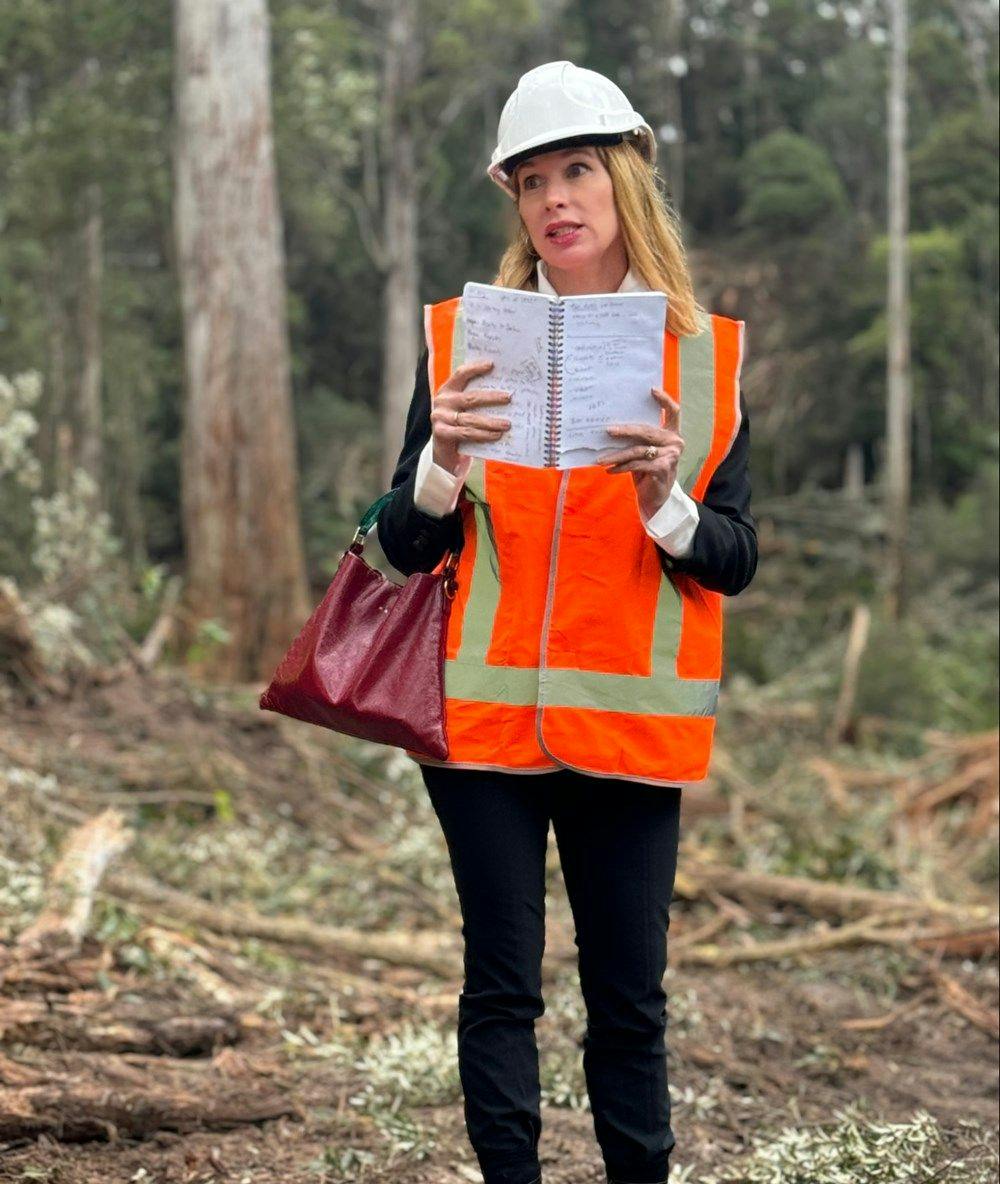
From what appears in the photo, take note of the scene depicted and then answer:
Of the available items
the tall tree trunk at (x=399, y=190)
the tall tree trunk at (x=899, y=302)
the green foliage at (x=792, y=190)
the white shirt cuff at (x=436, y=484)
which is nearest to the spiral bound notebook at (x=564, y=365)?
the white shirt cuff at (x=436, y=484)

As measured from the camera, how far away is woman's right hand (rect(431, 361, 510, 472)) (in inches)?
101

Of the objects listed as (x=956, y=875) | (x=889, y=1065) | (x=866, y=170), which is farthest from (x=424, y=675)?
(x=866, y=170)

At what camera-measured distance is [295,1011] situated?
4.83 metres

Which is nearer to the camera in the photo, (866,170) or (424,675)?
(424,675)

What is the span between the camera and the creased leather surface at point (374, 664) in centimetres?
276

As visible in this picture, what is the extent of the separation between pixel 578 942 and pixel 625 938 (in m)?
0.11

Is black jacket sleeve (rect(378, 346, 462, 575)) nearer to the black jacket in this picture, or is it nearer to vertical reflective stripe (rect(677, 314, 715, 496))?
the black jacket

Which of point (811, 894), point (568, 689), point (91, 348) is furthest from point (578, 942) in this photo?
point (91, 348)

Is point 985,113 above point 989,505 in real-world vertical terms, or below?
above

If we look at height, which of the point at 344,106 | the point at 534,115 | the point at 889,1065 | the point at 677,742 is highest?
the point at 344,106

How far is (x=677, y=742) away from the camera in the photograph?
277 cm

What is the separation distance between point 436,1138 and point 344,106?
2108cm

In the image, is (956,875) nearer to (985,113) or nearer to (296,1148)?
(985,113)

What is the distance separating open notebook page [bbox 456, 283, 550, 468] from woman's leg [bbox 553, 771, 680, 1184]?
1.94 ft
